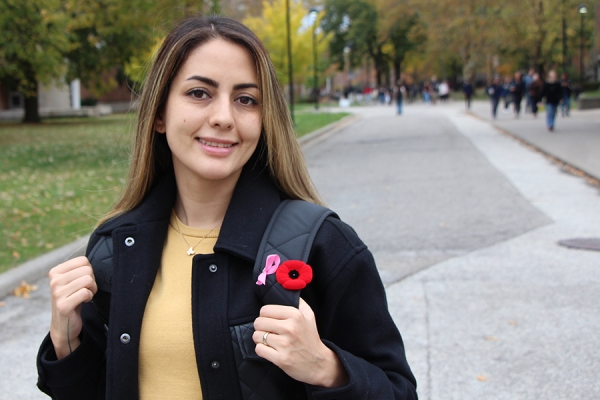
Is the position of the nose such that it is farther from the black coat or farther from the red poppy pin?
the red poppy pin

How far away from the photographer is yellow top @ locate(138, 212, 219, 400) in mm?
1919

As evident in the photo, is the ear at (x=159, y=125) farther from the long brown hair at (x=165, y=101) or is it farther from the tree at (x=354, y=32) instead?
the tree at (x=354, y=32)

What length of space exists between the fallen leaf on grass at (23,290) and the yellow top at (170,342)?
4.87 meters

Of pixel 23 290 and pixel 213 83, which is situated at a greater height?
pixel 213 83

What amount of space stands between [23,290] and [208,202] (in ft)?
16.4

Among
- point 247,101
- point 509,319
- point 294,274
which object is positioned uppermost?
point 247,101

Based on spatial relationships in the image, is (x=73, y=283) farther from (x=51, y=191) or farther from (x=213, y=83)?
(x=51, y=191)

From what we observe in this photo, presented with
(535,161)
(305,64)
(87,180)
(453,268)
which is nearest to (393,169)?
(535,161)

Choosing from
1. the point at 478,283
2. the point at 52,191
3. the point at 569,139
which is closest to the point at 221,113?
the point at 478,283

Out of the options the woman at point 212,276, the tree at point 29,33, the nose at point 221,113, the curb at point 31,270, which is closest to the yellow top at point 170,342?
the woman at point 212,276

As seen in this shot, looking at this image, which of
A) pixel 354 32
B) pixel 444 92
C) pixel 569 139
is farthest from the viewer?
pixel 354 32

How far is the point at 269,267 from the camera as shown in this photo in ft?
5.65

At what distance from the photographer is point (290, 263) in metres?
1.68

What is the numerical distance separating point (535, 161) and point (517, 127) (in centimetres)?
1042
